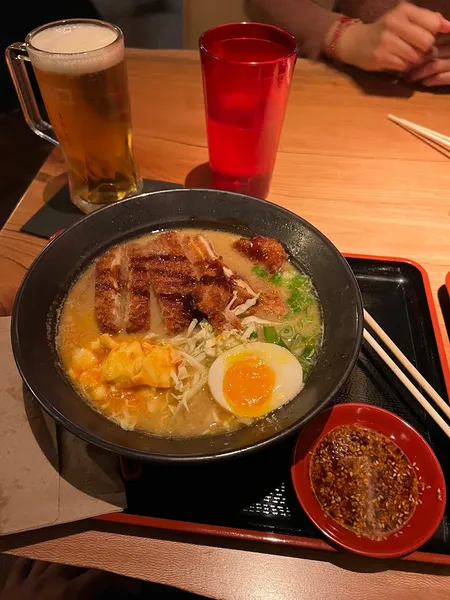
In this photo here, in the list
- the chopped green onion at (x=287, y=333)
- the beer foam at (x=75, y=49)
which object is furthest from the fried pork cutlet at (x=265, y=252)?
the beer foam at (x=75, y=49)

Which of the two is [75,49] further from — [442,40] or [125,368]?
[442,40]

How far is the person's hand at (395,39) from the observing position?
2.37 metres

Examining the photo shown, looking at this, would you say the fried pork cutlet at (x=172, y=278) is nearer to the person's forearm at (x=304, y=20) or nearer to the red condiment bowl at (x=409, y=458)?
the red condiment bowl at (x=409, y=458)

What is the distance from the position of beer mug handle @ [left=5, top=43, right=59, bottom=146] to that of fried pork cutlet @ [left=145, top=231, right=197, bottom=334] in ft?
2.23

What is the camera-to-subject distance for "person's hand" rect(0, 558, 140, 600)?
1731mm

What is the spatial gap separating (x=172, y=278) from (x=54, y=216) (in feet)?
2.15

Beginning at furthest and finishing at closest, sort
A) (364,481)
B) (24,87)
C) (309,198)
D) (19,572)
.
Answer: (309,198) < (19,572) < (24,87) < (364,481)

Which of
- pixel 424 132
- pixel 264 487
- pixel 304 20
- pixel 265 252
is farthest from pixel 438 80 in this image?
pixel 264 487

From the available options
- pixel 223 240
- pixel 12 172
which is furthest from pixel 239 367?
pixel 12 172

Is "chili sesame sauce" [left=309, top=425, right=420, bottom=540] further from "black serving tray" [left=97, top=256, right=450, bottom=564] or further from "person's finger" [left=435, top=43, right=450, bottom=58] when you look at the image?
"person's finger" [left=435, top=43, right=450, bottom=58]

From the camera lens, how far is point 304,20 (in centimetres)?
278

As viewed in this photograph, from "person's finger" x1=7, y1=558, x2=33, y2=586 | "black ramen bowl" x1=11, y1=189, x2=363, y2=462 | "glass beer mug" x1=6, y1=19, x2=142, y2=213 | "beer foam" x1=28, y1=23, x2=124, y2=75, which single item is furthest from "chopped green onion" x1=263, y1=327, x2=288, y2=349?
"person's finger" x1=7, y1=558, x2=33, y2=586

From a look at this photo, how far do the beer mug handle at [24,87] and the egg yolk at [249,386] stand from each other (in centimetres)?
122

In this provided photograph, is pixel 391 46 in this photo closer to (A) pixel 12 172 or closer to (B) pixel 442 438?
(B) pixel 442 438
